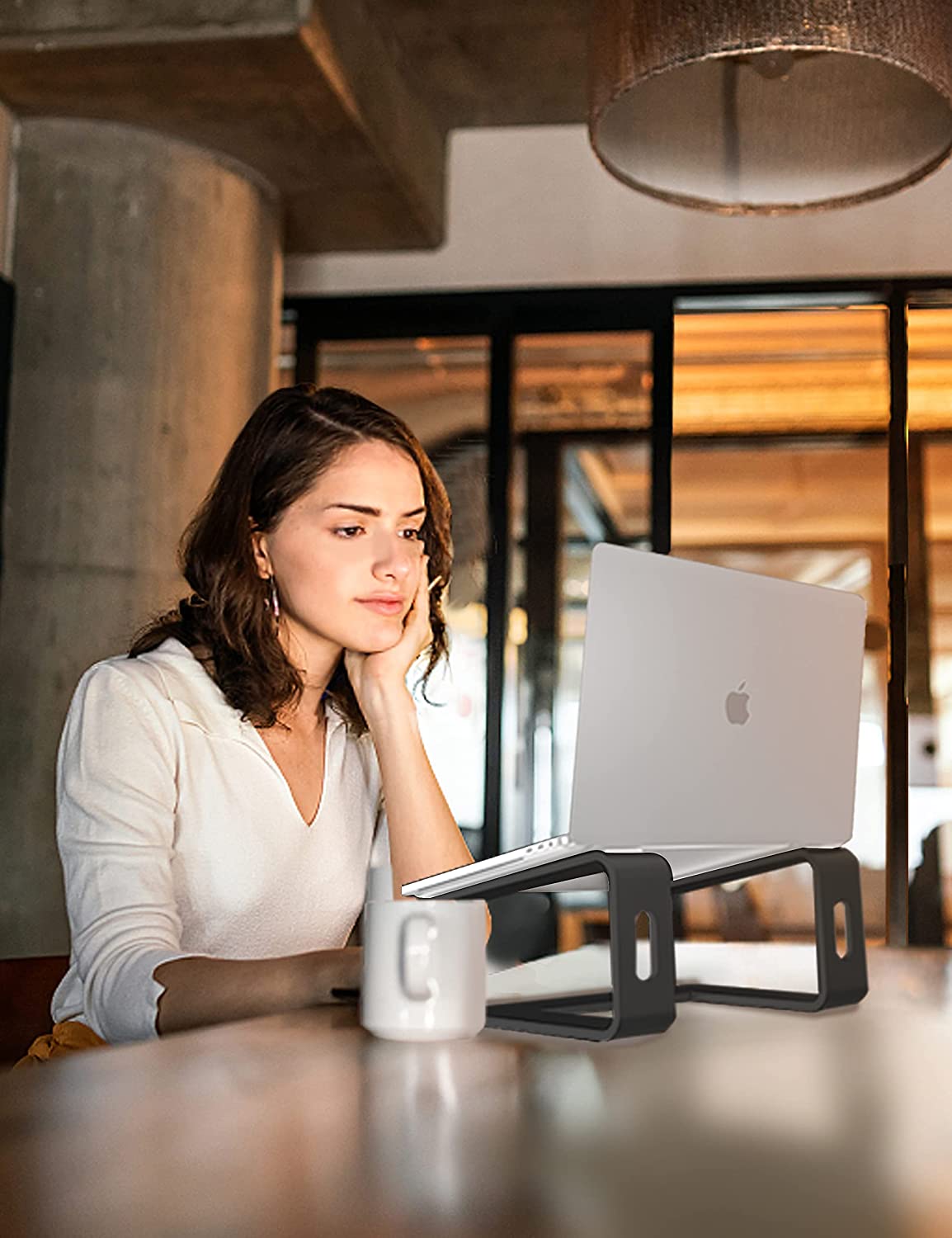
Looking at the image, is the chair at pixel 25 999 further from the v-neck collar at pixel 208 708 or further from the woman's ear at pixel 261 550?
the woman's ear at pixel 261 550

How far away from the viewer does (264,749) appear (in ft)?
6.21

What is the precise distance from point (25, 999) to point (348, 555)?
780 mm

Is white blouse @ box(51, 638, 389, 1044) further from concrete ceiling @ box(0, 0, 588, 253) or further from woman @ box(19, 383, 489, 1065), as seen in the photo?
concrete ceiling @ box(0, 0, 588, 253)

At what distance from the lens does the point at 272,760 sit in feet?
6.22

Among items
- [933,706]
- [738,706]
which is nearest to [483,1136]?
[738,706]

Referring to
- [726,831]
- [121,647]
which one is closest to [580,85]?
[121,647]

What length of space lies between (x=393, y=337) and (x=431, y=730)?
136cm

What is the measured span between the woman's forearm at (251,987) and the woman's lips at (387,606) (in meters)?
0.79

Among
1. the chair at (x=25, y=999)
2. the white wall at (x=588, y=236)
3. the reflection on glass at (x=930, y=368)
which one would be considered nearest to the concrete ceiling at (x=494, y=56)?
the white wall at (x=588, y=236)

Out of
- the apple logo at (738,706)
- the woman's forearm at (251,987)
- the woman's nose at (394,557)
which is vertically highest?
the woman's nose at (394,557)

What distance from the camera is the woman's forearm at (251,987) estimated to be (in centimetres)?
133

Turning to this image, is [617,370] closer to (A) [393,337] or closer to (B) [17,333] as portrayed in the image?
(A) [393,337]

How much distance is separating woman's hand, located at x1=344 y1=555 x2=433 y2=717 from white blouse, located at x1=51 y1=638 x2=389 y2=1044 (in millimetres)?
127

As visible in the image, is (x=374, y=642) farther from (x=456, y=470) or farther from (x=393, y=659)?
(x=456, y=470)
